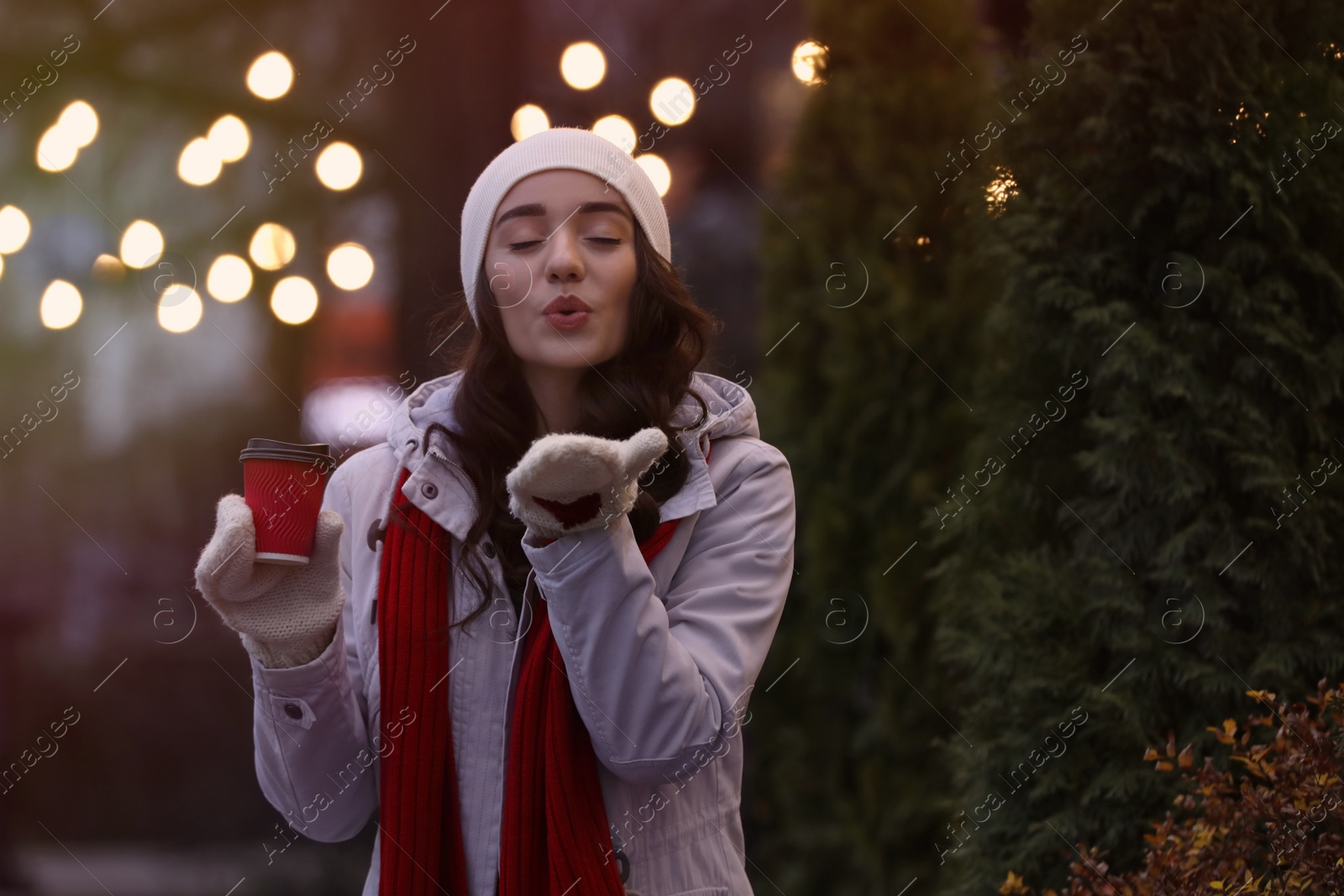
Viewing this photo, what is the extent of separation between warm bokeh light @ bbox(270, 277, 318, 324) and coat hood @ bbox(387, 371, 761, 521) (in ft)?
10.6

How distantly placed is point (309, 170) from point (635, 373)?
3.71 m

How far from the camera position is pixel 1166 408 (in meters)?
2.64

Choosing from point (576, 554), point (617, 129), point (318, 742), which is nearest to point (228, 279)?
point (617, 129)

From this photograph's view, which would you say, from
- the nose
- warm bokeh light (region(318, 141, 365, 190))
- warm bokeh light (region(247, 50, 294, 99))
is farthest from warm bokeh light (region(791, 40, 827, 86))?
the nose

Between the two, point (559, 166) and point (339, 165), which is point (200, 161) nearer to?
point (339, 165)

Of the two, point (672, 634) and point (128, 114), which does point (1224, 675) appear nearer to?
point (672, 634)

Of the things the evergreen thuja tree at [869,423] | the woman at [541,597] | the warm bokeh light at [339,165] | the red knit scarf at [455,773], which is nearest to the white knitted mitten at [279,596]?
the woman at [541,597]

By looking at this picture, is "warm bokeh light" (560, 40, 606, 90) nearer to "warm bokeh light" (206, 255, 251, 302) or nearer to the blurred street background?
the blurred street background

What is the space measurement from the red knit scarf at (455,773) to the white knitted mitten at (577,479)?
319 mm

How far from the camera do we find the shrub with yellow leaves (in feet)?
6.33

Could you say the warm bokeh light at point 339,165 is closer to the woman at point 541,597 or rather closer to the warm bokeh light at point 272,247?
the warm bokeh light at point 272,247

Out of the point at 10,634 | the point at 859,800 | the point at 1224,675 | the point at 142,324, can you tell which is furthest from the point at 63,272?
the point at 1224,675

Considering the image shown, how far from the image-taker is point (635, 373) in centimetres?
190

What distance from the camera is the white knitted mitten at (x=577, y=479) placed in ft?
4.40
